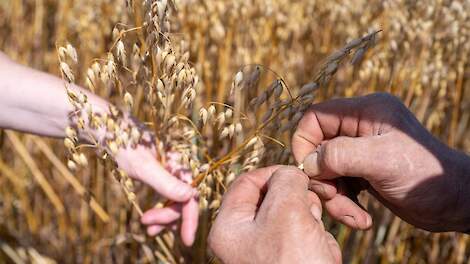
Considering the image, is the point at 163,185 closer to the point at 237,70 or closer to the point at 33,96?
the point at 33,96

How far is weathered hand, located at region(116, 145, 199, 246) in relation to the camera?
998 millimetres

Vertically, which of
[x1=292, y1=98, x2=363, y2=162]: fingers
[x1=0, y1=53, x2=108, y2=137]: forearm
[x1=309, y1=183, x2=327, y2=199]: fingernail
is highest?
[x1=0, y1=53, x2=108, y2=137]: forearm

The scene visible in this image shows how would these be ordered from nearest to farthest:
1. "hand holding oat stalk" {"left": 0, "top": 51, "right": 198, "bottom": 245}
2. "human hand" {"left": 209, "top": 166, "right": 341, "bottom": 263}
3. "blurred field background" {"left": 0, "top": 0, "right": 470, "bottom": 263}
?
"human hand" {"left": 209, "top": 166, "right": 341, "bottom": 263} → "hand holding oat stalk" {"left": 0, "top": 51, "right": 198, "bottom": 245} → "blurred field background" {"left": 0, "top": 0, "right": 470, "bottom": 263}

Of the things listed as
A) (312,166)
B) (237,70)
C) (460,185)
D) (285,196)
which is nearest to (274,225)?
(285,196)

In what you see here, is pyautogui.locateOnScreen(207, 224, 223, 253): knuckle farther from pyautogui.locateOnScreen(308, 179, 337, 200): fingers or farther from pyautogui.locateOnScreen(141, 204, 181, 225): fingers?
pyautogui.locateOnScreen(141, 204, 181, 225): fingers

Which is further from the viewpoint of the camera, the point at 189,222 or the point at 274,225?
the point at 189,222

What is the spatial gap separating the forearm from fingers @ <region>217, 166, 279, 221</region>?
0.29m

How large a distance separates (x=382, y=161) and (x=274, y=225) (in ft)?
0.68

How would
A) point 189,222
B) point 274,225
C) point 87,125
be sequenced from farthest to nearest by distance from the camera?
point 189,222, point 87,125, point 274,225

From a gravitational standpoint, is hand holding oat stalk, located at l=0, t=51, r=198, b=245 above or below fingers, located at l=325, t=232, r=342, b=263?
above

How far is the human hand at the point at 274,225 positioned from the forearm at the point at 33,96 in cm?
32

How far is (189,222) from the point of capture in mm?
1037

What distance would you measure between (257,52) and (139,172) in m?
0.55

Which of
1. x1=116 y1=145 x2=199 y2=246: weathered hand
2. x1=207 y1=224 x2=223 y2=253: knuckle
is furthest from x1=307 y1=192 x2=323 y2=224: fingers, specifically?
x1=116 y1=145 x2=199 y2=246: weathered hand
